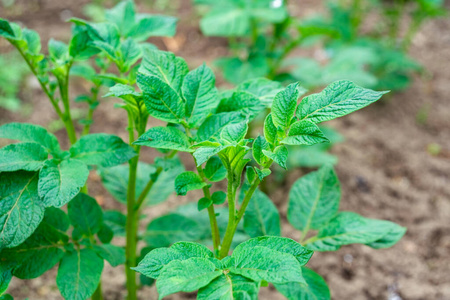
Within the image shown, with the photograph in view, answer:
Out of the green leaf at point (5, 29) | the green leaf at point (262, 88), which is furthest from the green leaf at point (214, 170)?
the green leaf at point (5, 29)

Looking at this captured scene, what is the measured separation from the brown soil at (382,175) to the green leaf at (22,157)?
911mm

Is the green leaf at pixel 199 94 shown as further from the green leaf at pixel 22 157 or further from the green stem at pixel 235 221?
the green leaf at pixel 22 157

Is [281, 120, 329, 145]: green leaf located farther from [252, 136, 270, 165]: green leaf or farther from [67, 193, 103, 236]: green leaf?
[67, 193, 103, 236]: green leaf

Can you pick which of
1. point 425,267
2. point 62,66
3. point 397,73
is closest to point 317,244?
point 62,66

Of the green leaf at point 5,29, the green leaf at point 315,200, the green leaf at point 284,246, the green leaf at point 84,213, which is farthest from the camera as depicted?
the green leaf at point 315,200

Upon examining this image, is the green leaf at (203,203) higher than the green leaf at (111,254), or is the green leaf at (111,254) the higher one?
the green leaf at (203,203)

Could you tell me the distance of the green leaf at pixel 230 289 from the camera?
2.83 ft

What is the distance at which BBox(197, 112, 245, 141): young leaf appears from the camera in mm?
1085

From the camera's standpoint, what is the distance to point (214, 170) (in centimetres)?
111

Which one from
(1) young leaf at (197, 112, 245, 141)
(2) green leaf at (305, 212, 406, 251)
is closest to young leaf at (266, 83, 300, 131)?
(1) young leaf at (197, 112, 245, 141)

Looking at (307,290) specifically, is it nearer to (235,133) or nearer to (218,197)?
(218,197)

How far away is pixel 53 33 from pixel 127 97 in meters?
2.66

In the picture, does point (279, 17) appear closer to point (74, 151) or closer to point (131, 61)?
point (131, 61)

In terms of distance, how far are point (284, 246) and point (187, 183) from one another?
0.86 feet
